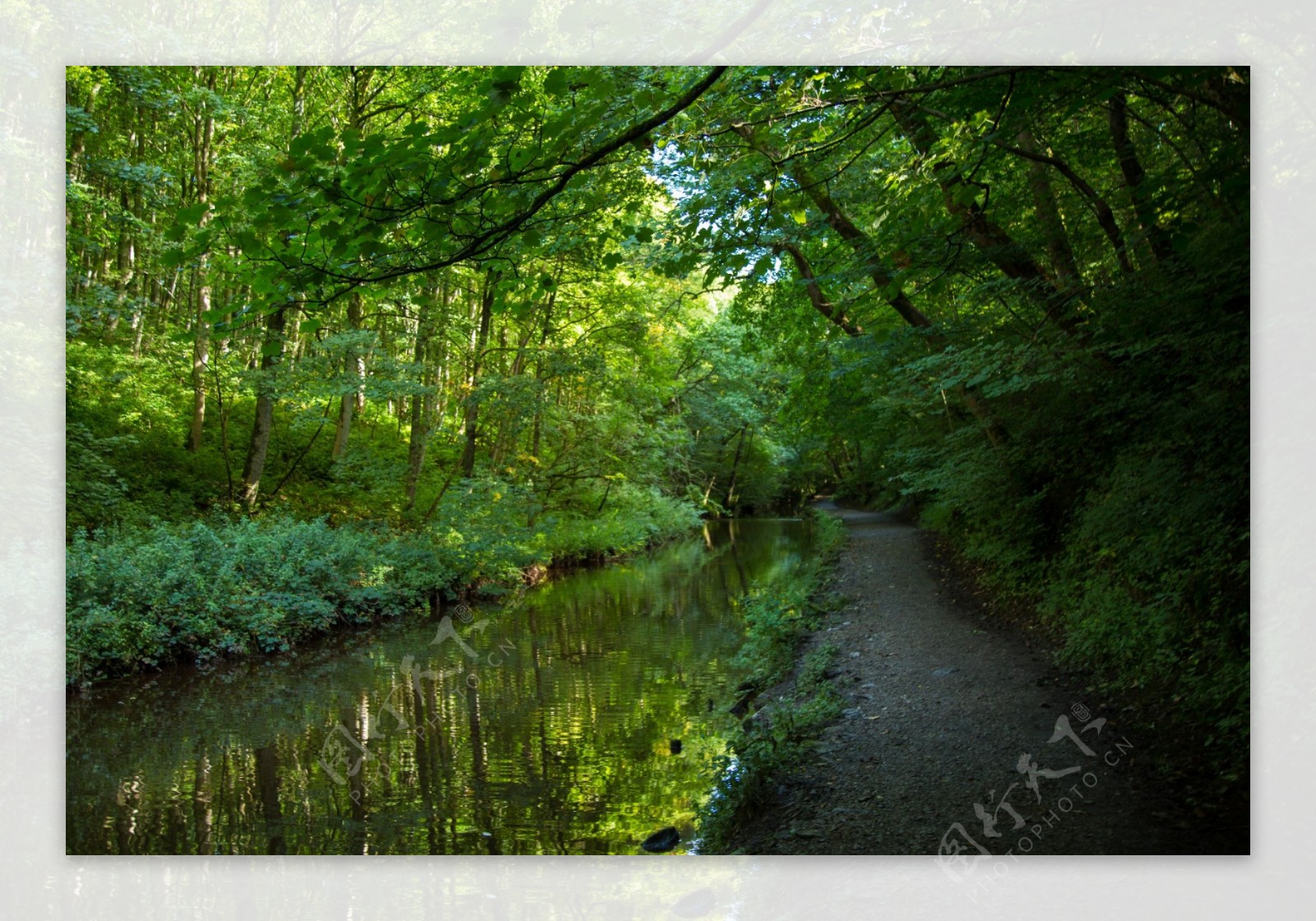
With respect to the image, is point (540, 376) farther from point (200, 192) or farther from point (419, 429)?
point (200, 192)

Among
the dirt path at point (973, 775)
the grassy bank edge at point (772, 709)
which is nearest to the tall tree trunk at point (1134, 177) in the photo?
the dirt path at point (973, 775)

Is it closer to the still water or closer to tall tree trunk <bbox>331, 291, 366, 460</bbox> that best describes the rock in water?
the still water

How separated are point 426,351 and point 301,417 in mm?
1875

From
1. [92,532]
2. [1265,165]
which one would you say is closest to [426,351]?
[92,532]

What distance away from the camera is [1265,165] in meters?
3.10

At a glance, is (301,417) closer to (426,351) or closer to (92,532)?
(426,351)

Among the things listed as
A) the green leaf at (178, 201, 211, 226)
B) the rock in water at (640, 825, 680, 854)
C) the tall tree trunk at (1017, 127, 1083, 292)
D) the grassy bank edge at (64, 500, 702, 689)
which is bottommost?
the rock in water at (640, 825, 680, 854)

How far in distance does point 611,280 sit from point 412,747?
8842mm

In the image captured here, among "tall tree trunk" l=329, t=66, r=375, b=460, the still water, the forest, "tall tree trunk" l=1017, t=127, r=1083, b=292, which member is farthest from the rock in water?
"tall tree trunk" l=329, t=66, r=375, b=460

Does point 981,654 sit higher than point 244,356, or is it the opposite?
point 244,356

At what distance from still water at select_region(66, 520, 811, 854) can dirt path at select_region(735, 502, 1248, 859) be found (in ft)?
2.17

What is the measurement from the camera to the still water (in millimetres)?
3430

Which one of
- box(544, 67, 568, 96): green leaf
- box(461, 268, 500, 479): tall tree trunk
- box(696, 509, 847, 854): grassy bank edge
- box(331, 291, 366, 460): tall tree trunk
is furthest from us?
box(461, 268, 500, 479): tall tree trunk

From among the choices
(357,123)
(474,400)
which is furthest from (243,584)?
(357,123)
